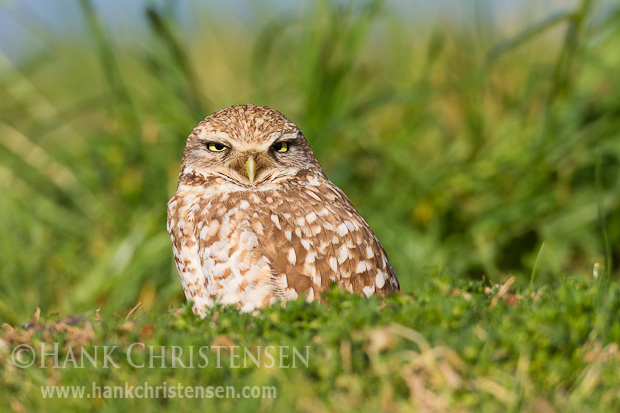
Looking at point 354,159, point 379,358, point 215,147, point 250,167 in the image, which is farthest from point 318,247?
point 354,159

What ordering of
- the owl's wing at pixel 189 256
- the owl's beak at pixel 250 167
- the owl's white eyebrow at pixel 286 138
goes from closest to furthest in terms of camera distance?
the owl's wing at pixel 189 256, the owl's beak at pixel 250 167, the owl's white eyebrow at pixel 286 138

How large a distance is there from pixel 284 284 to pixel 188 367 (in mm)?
1057

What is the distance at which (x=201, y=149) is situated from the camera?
4.20 metres

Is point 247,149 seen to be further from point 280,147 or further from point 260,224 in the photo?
point 260,224

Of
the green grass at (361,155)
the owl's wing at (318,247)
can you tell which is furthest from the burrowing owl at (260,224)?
the green grass at (361,155)

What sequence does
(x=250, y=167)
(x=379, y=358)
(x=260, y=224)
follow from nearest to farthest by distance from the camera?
(x=379, y=358) → (x=260, y=224) → (x=250, y=167)

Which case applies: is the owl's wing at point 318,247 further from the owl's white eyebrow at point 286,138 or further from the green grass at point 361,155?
the green grass at point 361,155

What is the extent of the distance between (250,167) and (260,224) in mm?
412

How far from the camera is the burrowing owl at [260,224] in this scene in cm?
354

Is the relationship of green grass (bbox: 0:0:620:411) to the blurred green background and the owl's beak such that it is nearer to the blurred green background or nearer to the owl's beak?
the blurred green background

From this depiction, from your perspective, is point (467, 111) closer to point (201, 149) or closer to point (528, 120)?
point (528, 120)

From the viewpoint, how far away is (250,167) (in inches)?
154

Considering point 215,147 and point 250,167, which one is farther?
point 215,147

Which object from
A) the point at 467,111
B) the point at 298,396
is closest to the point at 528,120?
the point at 467,111
